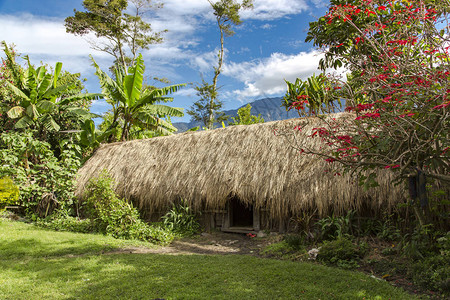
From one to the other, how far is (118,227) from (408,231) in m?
6.26

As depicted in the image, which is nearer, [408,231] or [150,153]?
[408,231]

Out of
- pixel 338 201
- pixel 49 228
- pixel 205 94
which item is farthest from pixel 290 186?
pixel 205 94

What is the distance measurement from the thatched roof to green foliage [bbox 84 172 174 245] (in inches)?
48.4

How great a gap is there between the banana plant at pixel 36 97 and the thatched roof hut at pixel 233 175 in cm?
252

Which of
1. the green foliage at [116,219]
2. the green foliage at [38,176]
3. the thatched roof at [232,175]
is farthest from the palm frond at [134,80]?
the green foliage at [116,219]

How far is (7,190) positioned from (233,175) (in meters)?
6.24

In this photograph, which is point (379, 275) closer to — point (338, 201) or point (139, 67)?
point (338, 201)

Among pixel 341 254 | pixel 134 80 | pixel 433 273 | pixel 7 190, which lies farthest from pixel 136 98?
pixel 433 273

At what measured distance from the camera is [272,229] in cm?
774

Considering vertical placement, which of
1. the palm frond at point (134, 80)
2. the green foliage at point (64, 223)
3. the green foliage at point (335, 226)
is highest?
the palm frond at point (134, 80)

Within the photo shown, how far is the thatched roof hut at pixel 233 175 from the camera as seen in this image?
6680mm

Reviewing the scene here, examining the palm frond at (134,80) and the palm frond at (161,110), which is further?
the palm frond at (161,110)

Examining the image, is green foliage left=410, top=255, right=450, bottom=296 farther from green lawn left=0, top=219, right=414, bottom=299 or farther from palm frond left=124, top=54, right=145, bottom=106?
palm frond left=124, top=54, right=145, bottom=106

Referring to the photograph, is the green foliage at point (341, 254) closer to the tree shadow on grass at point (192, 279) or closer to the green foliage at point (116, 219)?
the tree shadow on grass at point (192, 279)
